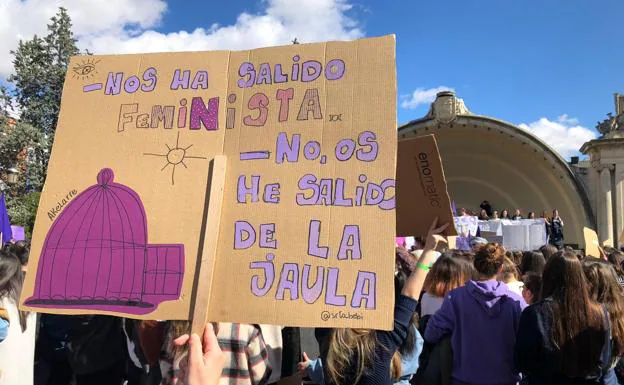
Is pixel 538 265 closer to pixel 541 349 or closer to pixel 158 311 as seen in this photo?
pixel 541 349

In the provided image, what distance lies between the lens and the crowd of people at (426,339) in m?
2.72

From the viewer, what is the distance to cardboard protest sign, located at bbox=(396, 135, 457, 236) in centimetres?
297

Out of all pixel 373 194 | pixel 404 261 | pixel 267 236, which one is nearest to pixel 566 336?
pixel 404 261

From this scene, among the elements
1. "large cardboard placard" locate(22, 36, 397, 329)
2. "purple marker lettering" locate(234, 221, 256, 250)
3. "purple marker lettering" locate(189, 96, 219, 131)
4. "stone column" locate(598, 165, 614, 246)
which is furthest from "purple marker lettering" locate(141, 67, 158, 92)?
"stone column" locate(598, 165, 614, 246)

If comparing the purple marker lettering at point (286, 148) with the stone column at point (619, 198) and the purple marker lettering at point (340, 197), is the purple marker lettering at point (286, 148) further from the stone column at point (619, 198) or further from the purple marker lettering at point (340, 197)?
the stone column at point (619, 198)

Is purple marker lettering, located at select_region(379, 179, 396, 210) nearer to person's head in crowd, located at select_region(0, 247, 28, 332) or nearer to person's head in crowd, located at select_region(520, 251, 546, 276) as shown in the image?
person's head in crowd, located at select_region(0, 247, 28, 332)

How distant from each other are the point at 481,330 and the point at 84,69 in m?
2.99

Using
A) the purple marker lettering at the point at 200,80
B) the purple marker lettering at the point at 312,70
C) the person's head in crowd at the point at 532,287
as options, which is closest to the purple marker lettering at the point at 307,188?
the purple marker lettering at the point at 312,70

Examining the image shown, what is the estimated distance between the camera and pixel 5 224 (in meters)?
9.47

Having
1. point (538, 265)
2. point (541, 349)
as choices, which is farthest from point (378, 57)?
point (538, 265)

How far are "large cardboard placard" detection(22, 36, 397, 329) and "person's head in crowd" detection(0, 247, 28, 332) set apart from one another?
65.4 inches

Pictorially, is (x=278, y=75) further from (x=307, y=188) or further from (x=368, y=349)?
(x=368, y=349)

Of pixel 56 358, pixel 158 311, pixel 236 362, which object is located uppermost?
pixel 158 311

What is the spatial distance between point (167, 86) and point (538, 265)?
15.9 feet
